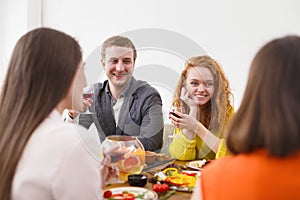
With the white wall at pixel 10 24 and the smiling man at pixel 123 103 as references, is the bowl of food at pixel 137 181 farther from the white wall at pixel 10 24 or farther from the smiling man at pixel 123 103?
the white wall at pixel 10 24

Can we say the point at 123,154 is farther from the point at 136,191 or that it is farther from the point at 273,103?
the point at 273,103

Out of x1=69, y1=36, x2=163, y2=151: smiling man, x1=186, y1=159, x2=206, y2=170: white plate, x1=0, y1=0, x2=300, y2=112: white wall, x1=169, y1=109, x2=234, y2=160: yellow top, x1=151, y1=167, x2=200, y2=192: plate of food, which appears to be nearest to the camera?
x1=151, y1=167, x2=200, y2=192: plate of food

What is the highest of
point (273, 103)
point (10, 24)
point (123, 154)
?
point (10, 24)

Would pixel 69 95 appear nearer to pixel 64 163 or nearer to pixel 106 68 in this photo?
pixel 64 163

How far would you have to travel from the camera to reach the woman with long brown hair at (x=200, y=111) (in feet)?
5.94

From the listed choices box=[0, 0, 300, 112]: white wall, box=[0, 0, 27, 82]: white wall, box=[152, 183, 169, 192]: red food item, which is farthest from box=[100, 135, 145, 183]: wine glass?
box=[0, 0, 27, 82]: white wall

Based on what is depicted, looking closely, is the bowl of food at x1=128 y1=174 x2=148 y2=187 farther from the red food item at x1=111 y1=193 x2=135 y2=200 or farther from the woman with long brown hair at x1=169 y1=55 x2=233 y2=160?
the woman with long brown hair at x1=169 y1=55 x2=233 y2=160

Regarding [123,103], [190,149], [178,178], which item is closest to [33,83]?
[178,178]

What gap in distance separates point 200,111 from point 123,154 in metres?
0.82

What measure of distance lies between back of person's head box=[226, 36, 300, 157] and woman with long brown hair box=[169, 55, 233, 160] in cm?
101

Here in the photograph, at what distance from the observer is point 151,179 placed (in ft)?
4.58

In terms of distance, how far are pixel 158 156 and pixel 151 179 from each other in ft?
1.24

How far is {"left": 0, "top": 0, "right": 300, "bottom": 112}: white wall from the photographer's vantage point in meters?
2.54

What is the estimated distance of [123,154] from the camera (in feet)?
4.18
